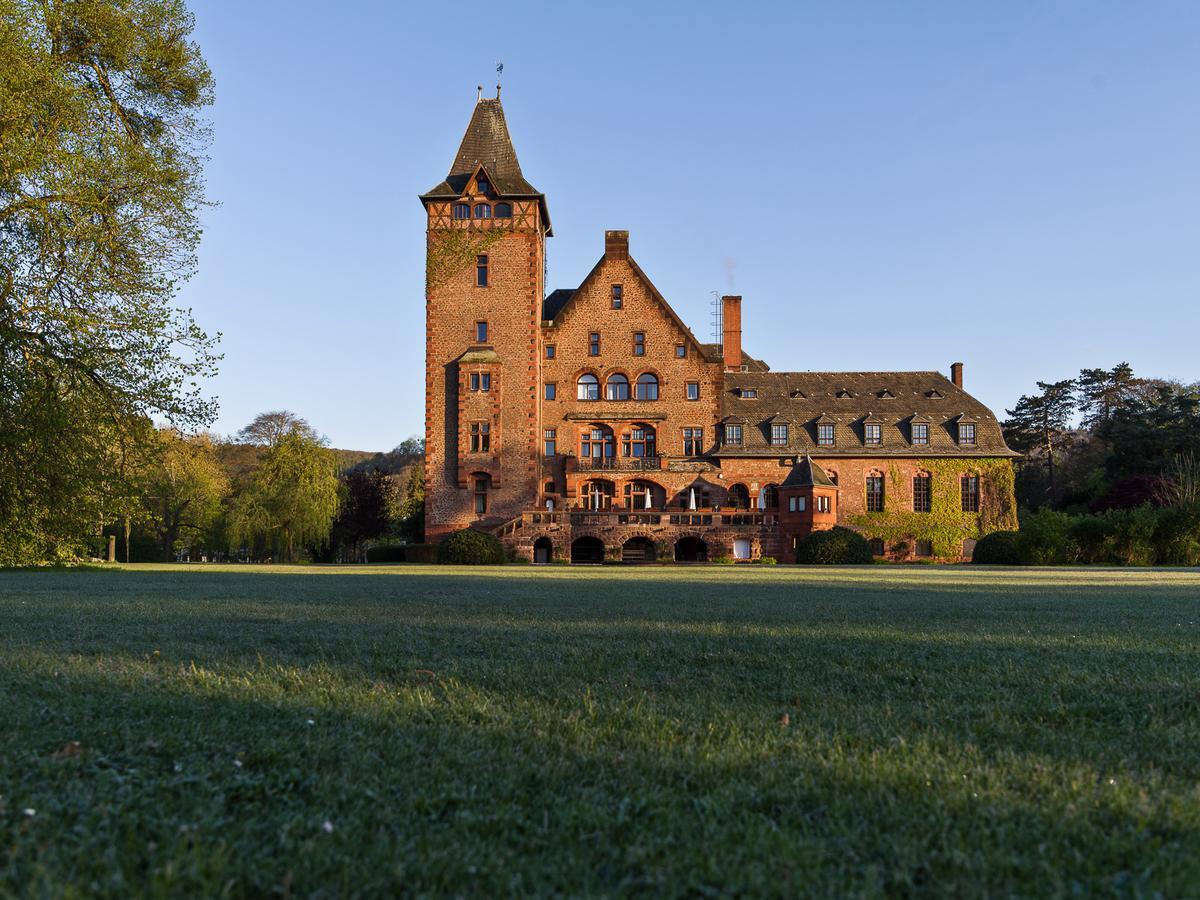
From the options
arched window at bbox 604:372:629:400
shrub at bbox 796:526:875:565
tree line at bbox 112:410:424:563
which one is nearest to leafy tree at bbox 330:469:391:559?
tree line at bbox 112:410:424:563

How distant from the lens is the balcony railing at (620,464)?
44.0 metres

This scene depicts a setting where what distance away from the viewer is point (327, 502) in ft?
149

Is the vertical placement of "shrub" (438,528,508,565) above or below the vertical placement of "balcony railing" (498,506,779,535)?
below

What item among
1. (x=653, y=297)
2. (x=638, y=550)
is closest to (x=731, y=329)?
(x=653, y=297)

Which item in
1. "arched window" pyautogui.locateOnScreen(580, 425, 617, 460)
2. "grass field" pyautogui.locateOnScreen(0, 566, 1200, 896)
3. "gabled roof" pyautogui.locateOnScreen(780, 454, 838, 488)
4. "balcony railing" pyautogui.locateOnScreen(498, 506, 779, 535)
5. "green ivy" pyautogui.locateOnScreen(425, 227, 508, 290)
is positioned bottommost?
"grass field" pyautogui.locateOnScreen(0, 566, 1200, 896)

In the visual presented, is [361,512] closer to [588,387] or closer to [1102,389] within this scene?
[588,387]

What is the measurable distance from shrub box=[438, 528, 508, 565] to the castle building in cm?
410

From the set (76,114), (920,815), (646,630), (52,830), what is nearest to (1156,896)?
(920,815)

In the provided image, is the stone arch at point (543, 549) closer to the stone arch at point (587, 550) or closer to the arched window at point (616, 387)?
the stone arch at point (587, 550)

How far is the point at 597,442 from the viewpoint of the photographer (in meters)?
45.4

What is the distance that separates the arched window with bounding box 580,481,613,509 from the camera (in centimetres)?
4438

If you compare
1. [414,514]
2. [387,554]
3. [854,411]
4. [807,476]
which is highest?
[854,411]

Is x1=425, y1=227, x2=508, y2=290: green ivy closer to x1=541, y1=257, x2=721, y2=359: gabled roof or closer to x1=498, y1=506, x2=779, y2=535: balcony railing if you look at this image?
x1=541, y1=257, x2=721, y2=359: gabled roof

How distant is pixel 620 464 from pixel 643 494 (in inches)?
85.5
